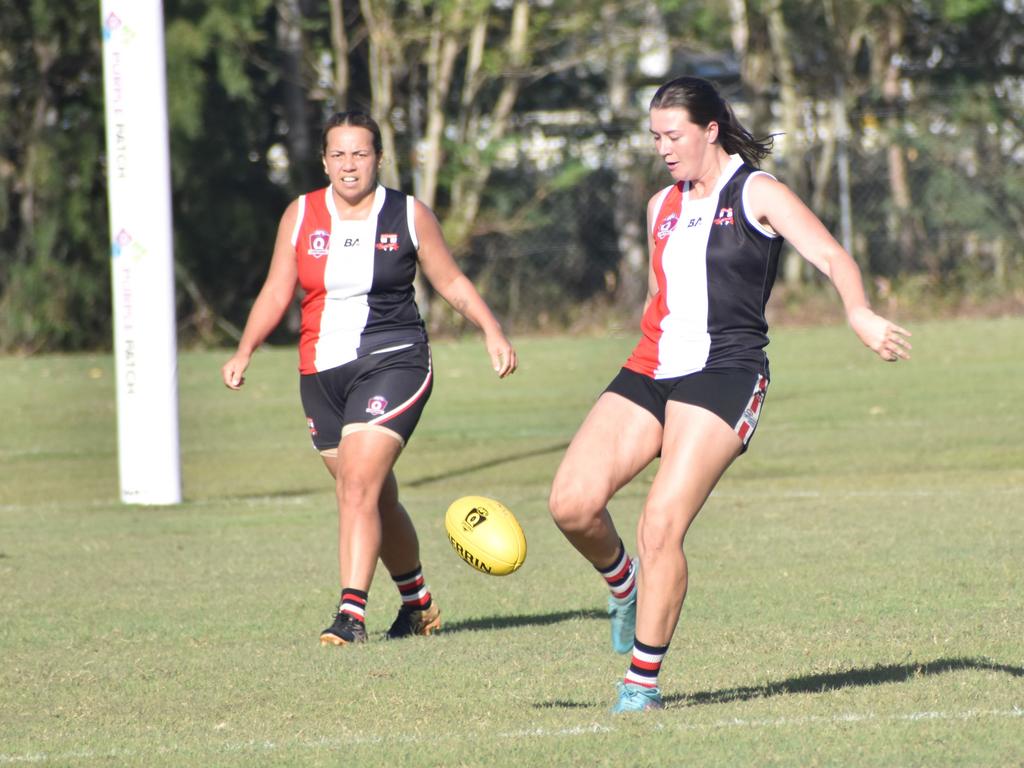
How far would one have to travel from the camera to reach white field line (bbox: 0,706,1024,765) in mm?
5371

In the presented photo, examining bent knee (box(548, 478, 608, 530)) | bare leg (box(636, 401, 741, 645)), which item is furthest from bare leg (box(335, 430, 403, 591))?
bare leg (box(636, 401, 741, 645))

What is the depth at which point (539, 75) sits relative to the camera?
27.9m

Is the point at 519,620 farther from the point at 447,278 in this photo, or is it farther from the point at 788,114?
the point at 788,114

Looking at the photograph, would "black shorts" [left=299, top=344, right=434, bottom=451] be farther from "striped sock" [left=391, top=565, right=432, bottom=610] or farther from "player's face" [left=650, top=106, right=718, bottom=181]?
"player's face" [left=650, top=106, right=718, bottom=181]

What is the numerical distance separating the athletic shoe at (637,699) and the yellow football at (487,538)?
3.73 ft

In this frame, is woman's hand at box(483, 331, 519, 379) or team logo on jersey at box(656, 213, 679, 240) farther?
woman's hand at box(483, 331, 519, 379)

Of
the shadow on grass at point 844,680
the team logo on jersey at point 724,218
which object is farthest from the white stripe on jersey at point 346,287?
the shadow on grass at point 844,680

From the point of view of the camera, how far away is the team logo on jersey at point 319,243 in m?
7.53

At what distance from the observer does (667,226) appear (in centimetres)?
610

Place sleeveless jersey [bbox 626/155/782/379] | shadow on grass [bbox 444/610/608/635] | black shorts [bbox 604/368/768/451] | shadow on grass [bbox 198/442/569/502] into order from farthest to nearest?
shadow on grass [bbox 198/442/569/502], shadow on grass [bbox 444/610/608/635], sleeveless jersey [bbox 626/155/782/379], black shorts [bbox 604/368/768/451]

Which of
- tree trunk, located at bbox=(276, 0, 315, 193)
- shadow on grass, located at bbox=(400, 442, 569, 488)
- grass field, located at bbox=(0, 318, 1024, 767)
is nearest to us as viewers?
grass field, located at bbox=(0, 318, 1024, 767)

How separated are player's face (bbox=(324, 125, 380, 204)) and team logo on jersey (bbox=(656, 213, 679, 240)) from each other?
5.81 ft

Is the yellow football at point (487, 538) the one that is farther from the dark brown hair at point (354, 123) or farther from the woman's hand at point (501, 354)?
the dark brown hair at point (354, 123)

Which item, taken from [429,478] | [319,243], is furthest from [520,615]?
[429,478]
